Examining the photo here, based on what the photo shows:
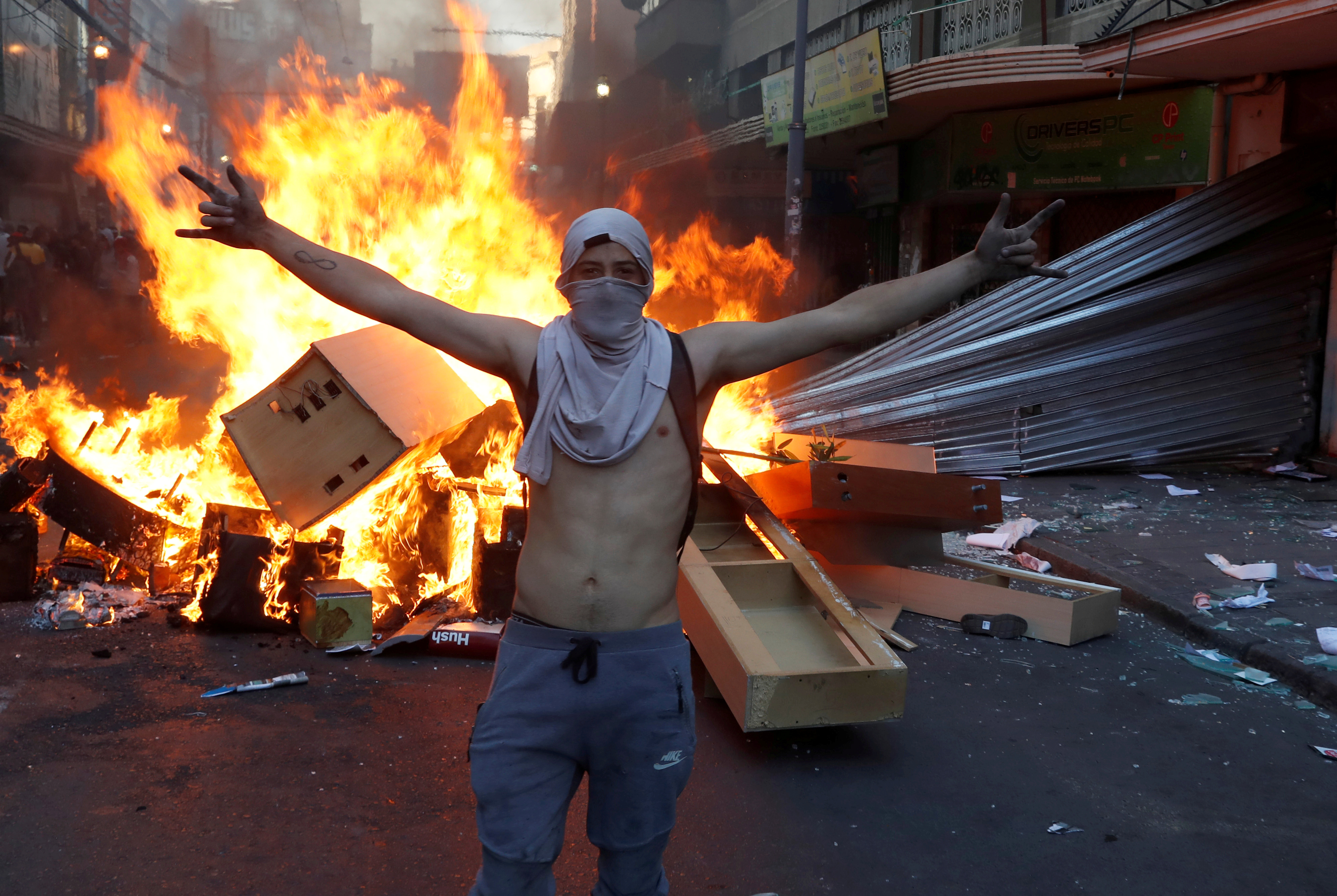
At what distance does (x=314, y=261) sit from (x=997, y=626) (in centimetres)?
427

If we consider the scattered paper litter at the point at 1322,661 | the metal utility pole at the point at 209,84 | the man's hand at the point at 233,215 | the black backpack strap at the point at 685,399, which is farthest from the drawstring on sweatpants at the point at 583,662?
the metal utility pole at the point at 209,84

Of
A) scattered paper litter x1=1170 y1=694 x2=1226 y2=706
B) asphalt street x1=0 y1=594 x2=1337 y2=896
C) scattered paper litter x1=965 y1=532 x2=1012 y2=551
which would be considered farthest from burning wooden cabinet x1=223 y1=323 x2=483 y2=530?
scattered paper litter x1=965 y1=532 x2=1012 y2=551

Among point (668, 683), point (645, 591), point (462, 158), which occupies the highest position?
point (462, 158)

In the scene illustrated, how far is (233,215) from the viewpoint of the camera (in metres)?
2.45

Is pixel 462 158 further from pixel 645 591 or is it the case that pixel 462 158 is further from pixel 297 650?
pixel 645 591

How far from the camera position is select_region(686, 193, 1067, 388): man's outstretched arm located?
2477mm

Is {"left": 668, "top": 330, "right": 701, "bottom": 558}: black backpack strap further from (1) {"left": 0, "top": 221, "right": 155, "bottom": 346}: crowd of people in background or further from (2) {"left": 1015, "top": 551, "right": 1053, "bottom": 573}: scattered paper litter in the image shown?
(1) {"left": 0, "top": 221, "right": 155, "bottom": 346}: crowd of people in background

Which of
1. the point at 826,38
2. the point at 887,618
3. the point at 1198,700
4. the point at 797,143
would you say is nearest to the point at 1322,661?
the point at 1198,700

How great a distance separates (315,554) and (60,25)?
3123 centimetres

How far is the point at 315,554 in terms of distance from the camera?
17.8ft

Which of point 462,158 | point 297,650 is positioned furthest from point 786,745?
point 462,158

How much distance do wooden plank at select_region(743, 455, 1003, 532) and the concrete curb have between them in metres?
1.06

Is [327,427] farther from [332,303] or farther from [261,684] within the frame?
[261,684]

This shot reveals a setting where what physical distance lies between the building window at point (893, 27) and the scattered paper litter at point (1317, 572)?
11.3m
